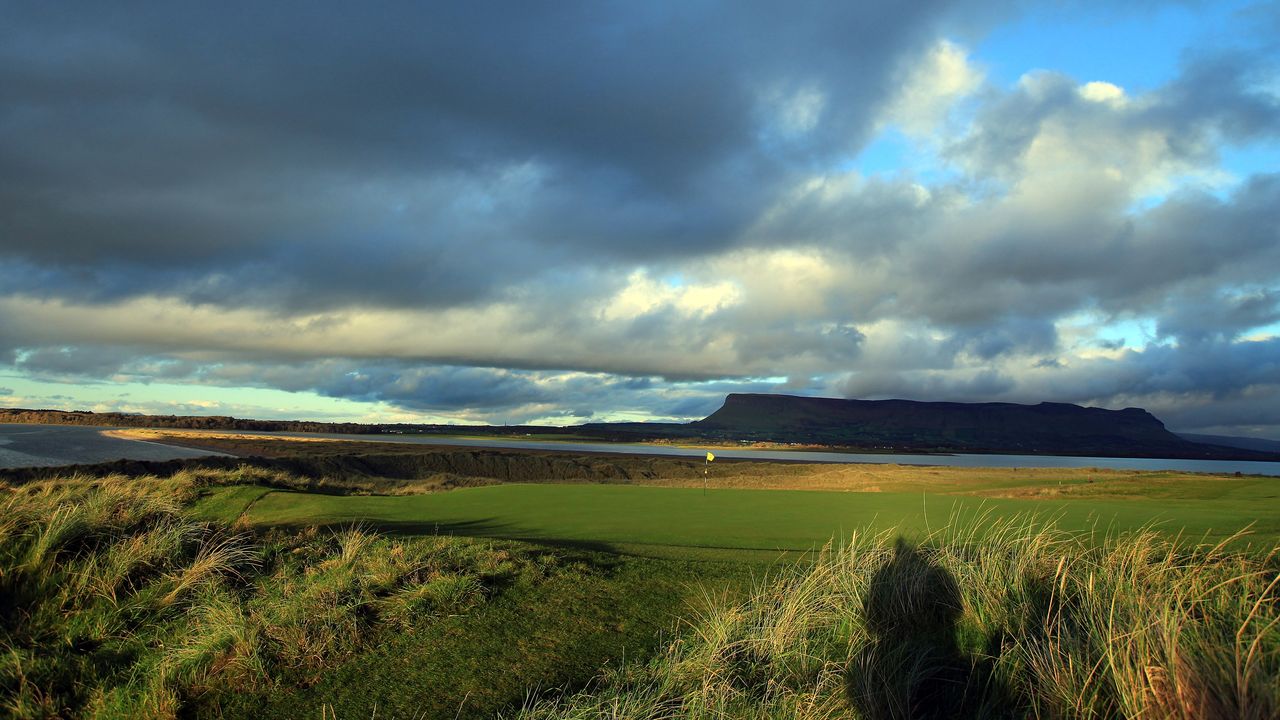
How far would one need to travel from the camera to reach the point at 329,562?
8.82 meters

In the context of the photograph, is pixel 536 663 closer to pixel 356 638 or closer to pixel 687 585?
pixel 356 638

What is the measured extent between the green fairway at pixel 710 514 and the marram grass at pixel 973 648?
179 inches

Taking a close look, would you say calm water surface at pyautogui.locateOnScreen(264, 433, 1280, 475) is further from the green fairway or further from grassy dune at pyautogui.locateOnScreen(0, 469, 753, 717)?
grassy dune at pyautogui.locateOnScreen(0, 469, 753, 717)

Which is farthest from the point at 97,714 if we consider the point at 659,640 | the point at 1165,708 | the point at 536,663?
the point at 1165,708

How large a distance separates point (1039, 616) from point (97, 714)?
7555 mm

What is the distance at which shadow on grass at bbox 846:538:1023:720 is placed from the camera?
17.7 feet

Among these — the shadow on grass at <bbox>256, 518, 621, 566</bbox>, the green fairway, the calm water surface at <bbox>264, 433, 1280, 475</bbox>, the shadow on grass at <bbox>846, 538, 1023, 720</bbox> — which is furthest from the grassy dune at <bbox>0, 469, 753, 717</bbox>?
the calm water surface at <bbox>264, 433, 1280, 475</bbox>

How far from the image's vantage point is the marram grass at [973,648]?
14.5 ft

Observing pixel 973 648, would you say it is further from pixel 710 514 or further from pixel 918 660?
pixel 710 514

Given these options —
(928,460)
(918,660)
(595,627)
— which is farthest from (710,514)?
(928,460)

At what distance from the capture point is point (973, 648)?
634 centimetres

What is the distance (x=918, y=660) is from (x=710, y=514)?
1197cm

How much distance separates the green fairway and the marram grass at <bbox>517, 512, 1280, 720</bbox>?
14.9ft

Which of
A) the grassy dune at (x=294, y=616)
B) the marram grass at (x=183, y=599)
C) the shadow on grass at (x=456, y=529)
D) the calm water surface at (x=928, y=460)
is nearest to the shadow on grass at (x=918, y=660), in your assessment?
the grassy dune at (x=294, y=616)
